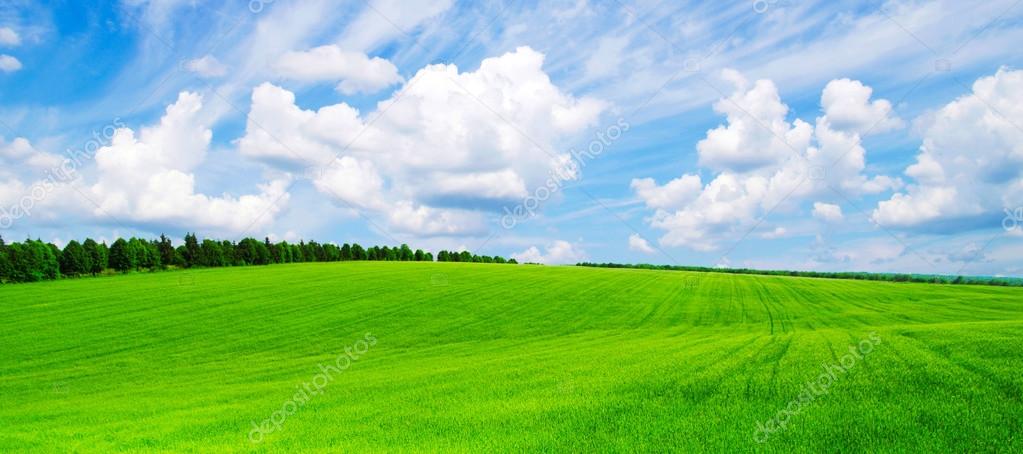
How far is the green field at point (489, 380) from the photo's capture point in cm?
980

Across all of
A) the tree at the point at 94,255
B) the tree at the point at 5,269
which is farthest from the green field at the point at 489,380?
the tree at the point at 94,255

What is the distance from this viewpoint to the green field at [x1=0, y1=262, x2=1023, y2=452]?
9797mm

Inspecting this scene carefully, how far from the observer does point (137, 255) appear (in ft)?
357

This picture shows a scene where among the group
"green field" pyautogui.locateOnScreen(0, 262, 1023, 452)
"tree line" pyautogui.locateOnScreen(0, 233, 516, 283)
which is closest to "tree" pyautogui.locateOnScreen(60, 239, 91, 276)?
"tree line" pyautogui.locateOnScreen(0, 233, 516, 283)

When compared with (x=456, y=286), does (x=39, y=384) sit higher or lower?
lower

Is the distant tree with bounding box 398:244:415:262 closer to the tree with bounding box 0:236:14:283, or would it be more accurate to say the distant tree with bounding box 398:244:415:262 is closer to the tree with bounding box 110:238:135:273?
the tree with bounding box 110:238:135:273

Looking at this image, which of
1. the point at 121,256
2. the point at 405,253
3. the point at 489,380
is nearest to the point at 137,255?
the point at 121,256

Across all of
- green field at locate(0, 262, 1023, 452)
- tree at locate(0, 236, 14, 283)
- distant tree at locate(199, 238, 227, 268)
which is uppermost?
distant tree at locate(199, 238, 227, 268)

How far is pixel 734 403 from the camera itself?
36.8 ft

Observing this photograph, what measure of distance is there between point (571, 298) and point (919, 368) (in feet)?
135

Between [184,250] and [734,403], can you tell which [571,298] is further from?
[184,250]

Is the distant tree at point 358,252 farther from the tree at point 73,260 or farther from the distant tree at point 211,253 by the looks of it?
the tree at point 73,260

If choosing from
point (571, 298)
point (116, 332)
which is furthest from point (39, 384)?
point (571, 298)

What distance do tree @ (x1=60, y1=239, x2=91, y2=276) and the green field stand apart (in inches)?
2220
